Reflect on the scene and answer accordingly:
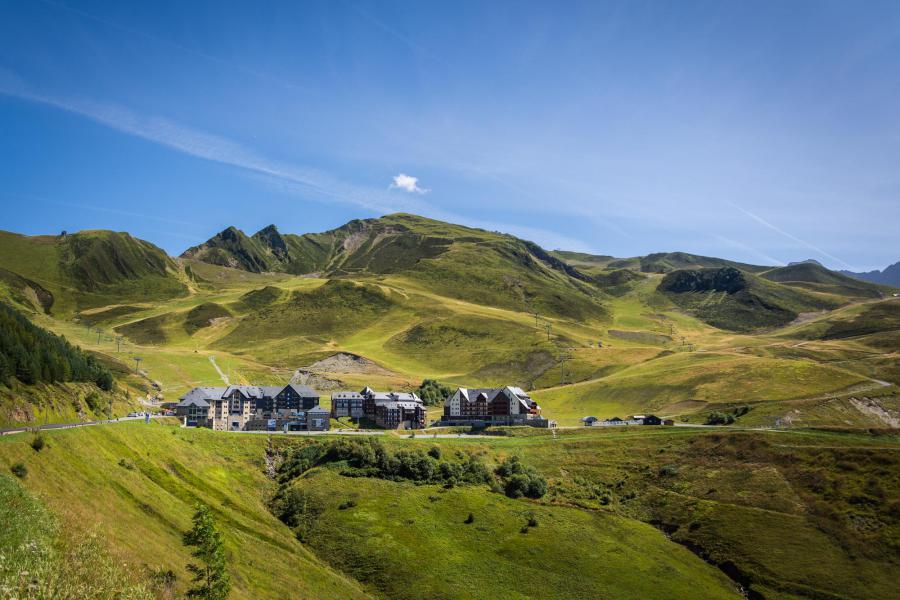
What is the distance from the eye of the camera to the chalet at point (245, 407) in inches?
5591

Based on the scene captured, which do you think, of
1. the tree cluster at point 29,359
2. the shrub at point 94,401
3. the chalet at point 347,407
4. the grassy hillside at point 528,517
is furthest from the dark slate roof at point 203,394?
the grassy hillside at point 528,517

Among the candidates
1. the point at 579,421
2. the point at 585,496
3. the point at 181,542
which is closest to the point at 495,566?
the point at 585,496

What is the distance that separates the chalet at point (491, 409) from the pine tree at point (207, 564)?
354 feet

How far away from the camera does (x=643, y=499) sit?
101 meters

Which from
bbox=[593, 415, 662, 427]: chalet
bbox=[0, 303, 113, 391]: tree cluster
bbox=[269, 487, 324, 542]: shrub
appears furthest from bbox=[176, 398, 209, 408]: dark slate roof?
bbox=[593, 415, 662, 427]: chalet

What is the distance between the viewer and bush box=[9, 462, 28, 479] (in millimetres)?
46938

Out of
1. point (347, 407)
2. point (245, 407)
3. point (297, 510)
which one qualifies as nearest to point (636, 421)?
point (347, 407)

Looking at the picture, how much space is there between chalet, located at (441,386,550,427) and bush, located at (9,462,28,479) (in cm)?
11993

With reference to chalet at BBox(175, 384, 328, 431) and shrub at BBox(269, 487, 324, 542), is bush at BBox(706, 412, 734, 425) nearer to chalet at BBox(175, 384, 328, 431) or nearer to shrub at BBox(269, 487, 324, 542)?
chalet at BBox(175, 384, 328, 431)

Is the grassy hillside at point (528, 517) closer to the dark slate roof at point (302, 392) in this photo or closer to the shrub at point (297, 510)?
the shrub at point (297, 510)

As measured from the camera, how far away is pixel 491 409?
166625 millimetres

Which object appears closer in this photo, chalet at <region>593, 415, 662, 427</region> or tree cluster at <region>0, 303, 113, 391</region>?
tree cluster at <region>0, 303, 113, 391</region>

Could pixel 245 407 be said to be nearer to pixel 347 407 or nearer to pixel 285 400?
pixel 285 400

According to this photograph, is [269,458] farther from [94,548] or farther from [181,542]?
[94,548]
